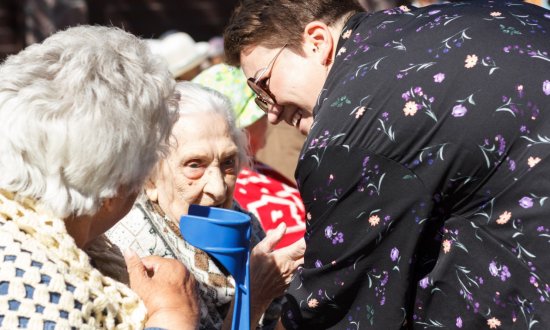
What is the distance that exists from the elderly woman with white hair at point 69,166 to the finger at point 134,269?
12 cm

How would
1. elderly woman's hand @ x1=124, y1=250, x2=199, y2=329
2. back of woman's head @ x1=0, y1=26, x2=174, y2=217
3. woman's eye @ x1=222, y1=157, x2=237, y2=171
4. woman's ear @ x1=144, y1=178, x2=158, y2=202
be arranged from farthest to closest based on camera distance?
woman's eye @ x1=222, y1=157, x2=237, y2=171 < woman's ear @ x1=144, y1=178, x2=158, y2=202 < elderly woman's hand @ x1=124, y1=250, x2=199, y2=329 < back of woman's head @ x1=0, y1=26, x2=174, y2=217

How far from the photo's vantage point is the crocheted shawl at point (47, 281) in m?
1.59

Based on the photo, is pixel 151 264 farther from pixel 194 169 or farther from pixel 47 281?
pixel 194 169

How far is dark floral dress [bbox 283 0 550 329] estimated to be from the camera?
1905 millimetres

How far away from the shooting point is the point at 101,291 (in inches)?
68.7

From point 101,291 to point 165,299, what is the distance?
8.9 inches

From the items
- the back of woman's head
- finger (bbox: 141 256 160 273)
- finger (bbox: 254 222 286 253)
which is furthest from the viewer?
finger (bbox: 254 222 286 253)

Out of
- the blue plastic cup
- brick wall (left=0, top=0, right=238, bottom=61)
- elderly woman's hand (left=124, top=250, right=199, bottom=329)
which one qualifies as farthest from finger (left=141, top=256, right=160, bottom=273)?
brick wall (left=0, top=0, right=238, bottom=61)

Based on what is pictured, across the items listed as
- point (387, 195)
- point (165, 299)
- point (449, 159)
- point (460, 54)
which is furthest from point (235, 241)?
point (460, 54)

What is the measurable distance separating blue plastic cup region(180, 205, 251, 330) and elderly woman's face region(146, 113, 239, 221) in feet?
2.17

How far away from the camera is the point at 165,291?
6.44 ft

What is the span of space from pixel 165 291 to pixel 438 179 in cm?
66

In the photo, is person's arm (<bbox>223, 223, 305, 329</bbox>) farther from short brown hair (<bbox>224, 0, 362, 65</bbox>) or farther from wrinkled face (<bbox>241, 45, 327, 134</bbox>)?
short brown hair (<bbox>224, 0, 362, 65</bbox>)

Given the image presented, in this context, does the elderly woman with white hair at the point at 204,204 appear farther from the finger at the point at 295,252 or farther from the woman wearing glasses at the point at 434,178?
the woman wearing glasses at the point at 434,178
